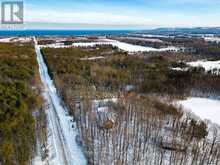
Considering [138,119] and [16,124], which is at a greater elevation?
[16,124]

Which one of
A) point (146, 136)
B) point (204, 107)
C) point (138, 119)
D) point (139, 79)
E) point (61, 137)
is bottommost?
point (61, 137)

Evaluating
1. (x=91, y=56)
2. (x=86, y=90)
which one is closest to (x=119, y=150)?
(x=86, y=90)

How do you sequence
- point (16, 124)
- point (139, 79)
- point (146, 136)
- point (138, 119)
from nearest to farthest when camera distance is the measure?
point (16, 124) → point (146, 136) → point (138, 119) → point (139, 79)

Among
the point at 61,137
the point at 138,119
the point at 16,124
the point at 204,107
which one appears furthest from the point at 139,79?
the point at 16,124

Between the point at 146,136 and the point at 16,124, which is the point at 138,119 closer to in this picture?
the point at 146,136

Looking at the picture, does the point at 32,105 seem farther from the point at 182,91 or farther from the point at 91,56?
the point at 91,56

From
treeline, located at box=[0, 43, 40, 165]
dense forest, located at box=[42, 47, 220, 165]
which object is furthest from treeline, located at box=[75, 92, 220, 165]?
treeline, located at box=[0, 43, 40, 165]

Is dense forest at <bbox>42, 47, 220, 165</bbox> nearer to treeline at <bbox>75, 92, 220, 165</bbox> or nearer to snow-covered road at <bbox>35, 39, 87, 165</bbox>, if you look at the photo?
treeline at <bbox>75, 92, 220, 165</bbox>

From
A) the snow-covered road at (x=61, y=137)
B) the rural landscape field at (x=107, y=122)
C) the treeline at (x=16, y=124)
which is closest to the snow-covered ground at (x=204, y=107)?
the rural landscape field at (x=107, y=122)
